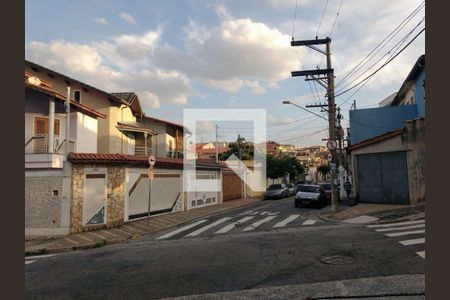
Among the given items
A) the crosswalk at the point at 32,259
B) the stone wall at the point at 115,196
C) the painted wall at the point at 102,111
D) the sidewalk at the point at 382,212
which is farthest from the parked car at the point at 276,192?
the crosswalk at the point at 32,259

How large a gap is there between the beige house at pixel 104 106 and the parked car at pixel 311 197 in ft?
41.7

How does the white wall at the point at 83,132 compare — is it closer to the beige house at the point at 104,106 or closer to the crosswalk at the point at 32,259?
the beige house at the point at 104,106

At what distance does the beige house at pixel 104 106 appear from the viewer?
24.9 m

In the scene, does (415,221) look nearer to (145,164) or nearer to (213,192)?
(145,164)

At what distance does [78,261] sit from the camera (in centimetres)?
1002

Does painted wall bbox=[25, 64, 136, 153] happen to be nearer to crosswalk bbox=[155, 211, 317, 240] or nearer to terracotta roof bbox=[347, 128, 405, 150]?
crosswalk bbox=[155, 211, 317, 240]

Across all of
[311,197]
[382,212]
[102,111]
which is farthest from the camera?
[102,111]

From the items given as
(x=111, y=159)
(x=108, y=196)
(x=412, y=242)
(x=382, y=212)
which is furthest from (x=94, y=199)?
(x=382, y=212)

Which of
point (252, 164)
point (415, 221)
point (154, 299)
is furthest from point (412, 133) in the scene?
point (252, 164)

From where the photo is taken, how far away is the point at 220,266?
8234 mm

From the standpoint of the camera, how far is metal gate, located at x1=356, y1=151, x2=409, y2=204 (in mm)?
17481

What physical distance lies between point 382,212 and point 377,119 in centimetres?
1638

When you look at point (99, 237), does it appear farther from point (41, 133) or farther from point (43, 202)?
point (41, 133)

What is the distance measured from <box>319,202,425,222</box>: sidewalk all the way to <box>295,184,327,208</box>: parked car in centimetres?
455
